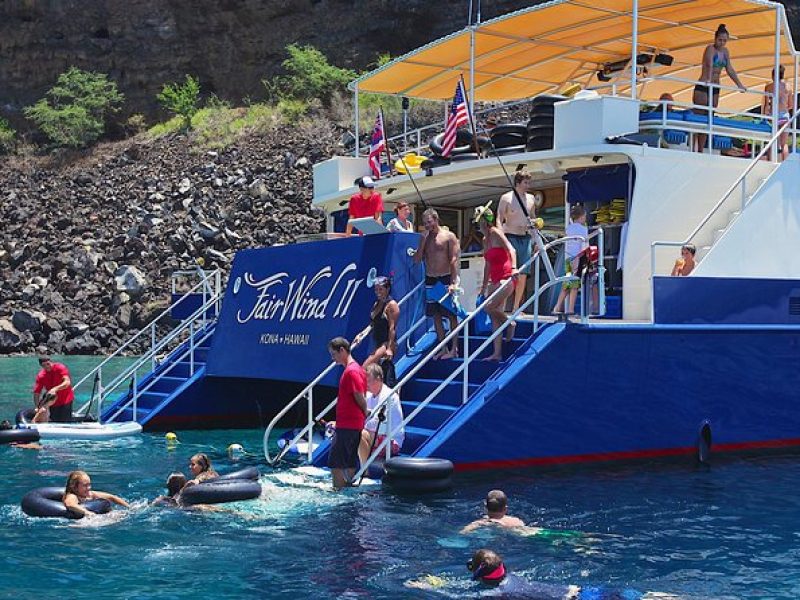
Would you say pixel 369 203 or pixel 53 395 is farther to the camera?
pixel 53 395

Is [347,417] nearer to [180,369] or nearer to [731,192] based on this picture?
[731,192]

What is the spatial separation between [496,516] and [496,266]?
377 cm

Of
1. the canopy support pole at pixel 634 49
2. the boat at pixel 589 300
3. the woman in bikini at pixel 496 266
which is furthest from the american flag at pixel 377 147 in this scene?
the woman in bikini at pixel 496 266

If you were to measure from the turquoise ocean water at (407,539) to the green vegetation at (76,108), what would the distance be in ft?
140

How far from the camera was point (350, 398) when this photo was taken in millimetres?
11078

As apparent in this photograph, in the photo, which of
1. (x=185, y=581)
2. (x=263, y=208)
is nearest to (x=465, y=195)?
(x=185, y=581)

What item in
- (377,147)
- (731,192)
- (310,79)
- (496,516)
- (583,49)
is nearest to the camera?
(496,516)

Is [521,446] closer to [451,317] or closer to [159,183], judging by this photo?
[451,317]

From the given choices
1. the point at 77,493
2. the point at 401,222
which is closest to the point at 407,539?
the point at 77,493

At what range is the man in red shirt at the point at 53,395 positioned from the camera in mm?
16766

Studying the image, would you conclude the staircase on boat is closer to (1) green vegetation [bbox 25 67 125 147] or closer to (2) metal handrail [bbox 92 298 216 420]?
(2) metal handrail [bbox 92 298 216 420]

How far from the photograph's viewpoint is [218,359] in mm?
16484

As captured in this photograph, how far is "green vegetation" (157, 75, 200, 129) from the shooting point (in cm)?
5258

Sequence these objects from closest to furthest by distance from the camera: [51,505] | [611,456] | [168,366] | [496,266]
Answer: [51,505] < [611,456] < [496,266] < [168,366]
